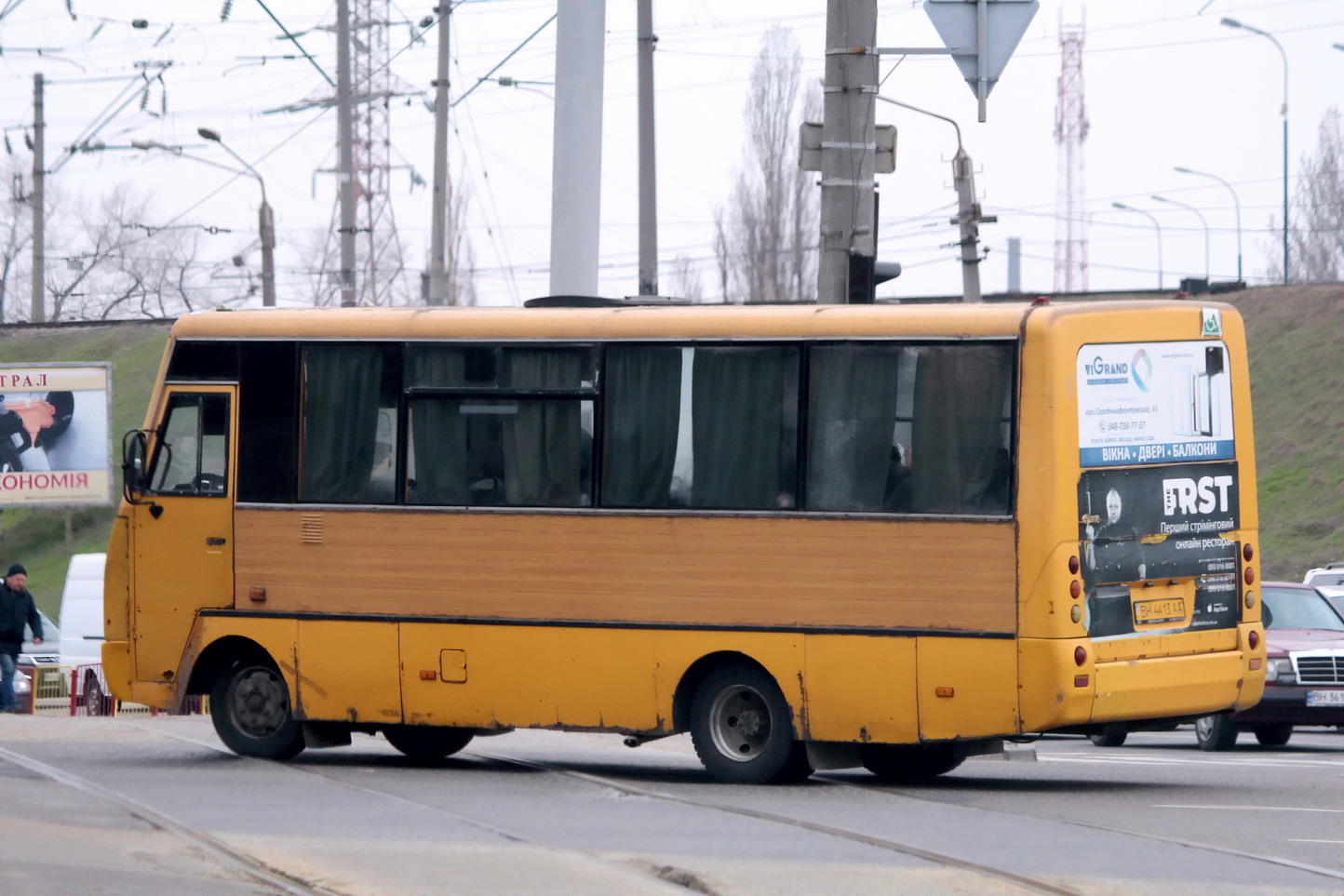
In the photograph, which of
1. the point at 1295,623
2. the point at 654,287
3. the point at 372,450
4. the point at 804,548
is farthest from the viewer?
the point at 654,287

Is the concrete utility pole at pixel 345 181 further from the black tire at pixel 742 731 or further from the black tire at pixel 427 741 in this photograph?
the black tire at pixel 742 731

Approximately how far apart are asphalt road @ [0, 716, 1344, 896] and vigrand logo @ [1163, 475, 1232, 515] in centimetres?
179

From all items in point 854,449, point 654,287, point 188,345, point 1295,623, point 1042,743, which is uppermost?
→ point 654,287

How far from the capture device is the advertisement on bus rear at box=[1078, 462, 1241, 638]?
11.9 metres

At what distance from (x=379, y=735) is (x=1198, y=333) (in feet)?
32.9

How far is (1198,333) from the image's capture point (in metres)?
12.5

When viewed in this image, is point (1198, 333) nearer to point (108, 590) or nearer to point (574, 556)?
point (574, 556)

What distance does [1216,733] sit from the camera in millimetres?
17875

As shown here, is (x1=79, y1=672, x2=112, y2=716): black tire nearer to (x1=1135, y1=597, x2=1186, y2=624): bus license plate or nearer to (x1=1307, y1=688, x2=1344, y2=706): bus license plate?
(x1=1307, y1=688, x2=1344, y2=706): bus license plate

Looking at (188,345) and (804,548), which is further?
(188,345)

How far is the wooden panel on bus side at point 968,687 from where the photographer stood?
11703mm

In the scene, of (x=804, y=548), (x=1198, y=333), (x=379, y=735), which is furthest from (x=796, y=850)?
(x=379, y=735)

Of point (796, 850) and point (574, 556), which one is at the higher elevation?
point (574, 556)

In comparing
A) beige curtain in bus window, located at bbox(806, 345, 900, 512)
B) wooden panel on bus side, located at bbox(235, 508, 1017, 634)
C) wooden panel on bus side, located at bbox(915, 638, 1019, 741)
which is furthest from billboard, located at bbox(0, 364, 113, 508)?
wooden panel on bus side, located at bbox(915, 638, 1019, 741)
